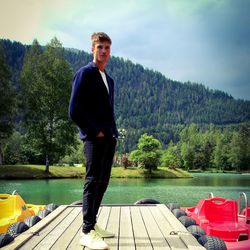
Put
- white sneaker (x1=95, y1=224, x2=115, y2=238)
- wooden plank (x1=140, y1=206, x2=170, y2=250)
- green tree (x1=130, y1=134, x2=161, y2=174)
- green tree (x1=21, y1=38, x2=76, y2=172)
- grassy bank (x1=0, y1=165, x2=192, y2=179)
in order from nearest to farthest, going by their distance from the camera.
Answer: wooden plank (x1=140, y1=206, x2=170, y2=250) < white sneaker (x1=95, y1=224, x2=115, y2=238) < grassy bank (x1=0, y1=165, x2=192, y2=179) < green tree (x1=21, y1=38, x2=76, y2=172) < green tree (x1=130, y1=134, x2=161, y2=174)

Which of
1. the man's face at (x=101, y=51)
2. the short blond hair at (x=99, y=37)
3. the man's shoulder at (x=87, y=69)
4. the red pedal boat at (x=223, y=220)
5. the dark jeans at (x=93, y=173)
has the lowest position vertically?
the red pedal boat at (x=223, y=220)

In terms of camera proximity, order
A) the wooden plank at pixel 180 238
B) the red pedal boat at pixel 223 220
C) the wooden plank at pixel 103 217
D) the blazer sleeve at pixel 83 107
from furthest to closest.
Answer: the red pedal boat at pixel 223 220
the wooden plank at pixel 103 217
the blazer sleeve at pixel 83 107
the wooden plank at pixel 180 238

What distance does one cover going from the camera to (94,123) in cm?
502

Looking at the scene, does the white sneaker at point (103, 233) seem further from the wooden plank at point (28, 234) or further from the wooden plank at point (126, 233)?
the wooden plank at point (28, 234)

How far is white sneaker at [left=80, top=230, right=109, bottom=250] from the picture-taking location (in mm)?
4695

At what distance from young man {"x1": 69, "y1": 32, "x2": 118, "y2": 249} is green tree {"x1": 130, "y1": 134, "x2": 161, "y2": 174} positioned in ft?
166

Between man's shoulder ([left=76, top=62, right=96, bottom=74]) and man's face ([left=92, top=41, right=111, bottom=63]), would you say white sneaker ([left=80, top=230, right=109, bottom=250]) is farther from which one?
man's face ([left=92, top=41, right=111, bottom=63])

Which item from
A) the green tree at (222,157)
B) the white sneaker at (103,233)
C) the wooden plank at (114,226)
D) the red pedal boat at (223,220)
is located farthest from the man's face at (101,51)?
the green tree at (222,157)

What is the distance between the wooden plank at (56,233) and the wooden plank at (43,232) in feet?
0.16

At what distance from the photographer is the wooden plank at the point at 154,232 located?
4880 millimetres

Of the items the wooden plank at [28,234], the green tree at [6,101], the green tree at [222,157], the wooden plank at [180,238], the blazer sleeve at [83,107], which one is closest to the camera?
the wooden plank at [28,234]

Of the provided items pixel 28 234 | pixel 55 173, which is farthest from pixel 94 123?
pixel 55 173

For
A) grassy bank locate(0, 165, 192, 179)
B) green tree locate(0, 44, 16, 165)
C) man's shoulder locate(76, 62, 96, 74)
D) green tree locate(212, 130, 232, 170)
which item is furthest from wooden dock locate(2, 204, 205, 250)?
Answer: green tree locate(212, 130, 232, 170)

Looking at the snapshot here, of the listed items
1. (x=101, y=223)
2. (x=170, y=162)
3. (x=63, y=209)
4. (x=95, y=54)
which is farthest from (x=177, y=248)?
(x=170, y=162)
